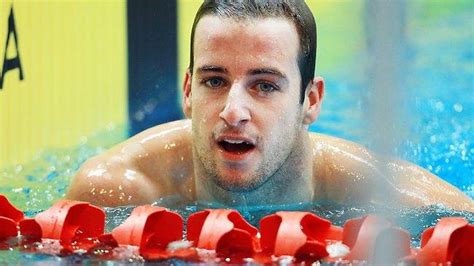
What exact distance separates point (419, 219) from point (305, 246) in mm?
610

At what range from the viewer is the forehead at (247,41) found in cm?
225

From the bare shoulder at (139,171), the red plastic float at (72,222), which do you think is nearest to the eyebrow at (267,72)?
the bare shoulder at (139,171)

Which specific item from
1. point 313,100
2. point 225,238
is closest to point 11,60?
point 313,100

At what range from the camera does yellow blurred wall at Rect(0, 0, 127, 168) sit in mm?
3736

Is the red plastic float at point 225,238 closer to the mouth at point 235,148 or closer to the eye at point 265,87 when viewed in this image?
the mouth at point 235,148

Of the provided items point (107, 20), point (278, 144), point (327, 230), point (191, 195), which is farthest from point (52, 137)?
point (327, 230)

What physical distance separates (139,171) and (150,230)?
0.54m

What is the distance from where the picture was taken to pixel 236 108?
2.14m

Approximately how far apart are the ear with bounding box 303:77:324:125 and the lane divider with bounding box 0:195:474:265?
51 centimetres

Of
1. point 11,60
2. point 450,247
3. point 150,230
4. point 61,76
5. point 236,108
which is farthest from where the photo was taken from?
point 61,76

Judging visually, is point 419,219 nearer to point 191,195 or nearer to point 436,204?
point 436,204

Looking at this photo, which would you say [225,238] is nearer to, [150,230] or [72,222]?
[150,230]

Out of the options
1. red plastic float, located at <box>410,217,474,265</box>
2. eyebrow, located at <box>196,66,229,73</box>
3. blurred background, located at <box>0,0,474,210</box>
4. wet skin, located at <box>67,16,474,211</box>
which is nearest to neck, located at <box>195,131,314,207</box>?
wet skin, located at <box>67,16,474,211</box>

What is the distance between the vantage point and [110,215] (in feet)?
7.70
